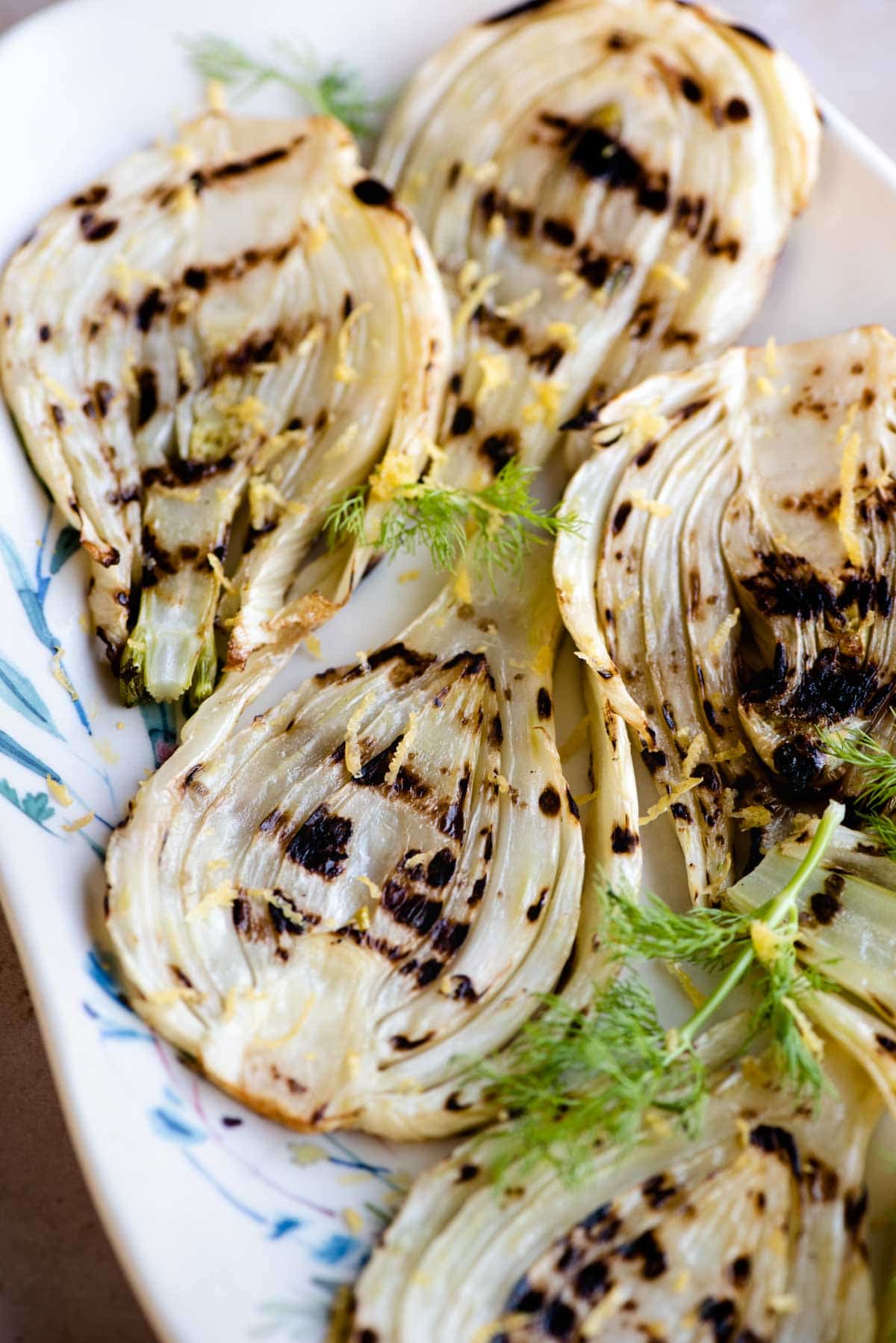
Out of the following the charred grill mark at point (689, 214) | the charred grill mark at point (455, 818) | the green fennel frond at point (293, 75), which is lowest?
the charred grill mark at point (455, 818)

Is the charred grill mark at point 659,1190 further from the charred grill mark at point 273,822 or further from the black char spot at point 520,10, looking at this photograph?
the black char spot at point 520,10

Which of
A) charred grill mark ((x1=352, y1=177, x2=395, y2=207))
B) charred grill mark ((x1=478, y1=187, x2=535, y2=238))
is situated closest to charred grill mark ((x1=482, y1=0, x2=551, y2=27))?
charred grill mark ((x1=478, y1=187, x2=535, y2=238))

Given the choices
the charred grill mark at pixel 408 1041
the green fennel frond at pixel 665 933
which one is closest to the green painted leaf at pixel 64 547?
the charred grill mark at pixel 408 1041

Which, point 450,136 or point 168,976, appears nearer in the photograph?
point 168,976

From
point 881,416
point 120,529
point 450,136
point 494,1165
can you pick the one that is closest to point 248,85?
point 450,136

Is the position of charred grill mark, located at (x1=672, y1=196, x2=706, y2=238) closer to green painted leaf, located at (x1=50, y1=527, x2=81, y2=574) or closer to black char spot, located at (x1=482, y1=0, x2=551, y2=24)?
black char spot, located at (x1=482, y1=0, x2=551, y2=24)

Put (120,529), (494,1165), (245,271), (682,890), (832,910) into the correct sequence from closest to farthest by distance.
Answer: (494,1165), (832,910), (682,890), (120,529), (245,271)

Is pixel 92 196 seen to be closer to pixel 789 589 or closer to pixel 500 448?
pixel 500 448

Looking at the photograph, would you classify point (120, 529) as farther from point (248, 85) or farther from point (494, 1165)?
point (494, 1165)
